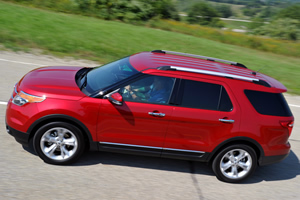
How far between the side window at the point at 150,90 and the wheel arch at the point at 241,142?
3.85 feet

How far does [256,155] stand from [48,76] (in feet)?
12.3

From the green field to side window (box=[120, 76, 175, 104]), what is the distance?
7.31 meters

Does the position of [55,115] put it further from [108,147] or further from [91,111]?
[108,147]

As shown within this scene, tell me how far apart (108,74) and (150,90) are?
0.89 metres

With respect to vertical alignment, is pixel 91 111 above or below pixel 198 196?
above

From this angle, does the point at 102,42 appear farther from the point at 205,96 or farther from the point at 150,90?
the point at 205,96

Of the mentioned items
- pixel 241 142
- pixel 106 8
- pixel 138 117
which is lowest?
pixel 241 142

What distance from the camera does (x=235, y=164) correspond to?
239 inches

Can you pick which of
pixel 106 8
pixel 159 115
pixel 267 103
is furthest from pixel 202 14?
pixel 159 115

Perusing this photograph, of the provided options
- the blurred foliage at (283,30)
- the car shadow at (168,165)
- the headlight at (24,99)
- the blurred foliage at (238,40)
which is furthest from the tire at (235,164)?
the blurred foliage at (283,30)

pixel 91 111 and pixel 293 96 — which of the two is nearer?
pixel 91 111

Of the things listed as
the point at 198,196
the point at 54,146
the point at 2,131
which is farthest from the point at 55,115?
the point at 198,196

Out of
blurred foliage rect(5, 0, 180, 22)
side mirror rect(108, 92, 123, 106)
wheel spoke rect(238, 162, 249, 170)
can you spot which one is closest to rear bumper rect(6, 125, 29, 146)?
side mirror rect(108, 92, 123, 106)

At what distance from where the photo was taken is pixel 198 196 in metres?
5.43
